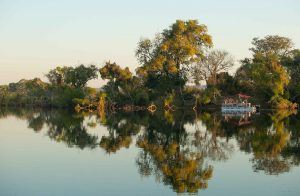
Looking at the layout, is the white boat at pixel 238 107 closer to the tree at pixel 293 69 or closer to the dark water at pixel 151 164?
the tree at pixel 293 69

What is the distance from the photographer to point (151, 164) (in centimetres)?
1900

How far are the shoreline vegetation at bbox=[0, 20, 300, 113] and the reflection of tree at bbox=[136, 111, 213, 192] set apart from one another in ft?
148

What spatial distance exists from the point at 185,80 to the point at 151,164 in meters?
58.1

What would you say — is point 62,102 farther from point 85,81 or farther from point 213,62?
point 213,62

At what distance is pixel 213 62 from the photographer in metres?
82.4

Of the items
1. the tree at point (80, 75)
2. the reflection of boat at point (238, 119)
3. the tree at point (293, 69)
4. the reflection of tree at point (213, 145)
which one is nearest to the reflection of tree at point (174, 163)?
the reflection of tree at point (213, 145)

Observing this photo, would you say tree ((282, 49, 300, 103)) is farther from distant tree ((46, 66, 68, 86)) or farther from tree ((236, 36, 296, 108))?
distant tree ((46, 66, 68, 86))

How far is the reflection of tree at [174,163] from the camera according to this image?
50.6ft

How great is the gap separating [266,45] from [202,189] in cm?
8168

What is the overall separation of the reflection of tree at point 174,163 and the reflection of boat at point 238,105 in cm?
4034

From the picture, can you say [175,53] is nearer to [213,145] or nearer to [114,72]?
[114,72]

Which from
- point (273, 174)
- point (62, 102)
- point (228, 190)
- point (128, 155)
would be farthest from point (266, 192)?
point (62, 102)

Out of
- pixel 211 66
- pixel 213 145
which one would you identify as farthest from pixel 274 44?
pixel 213 145

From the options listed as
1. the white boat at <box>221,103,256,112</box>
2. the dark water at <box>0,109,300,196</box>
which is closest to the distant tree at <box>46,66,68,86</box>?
the white boat at <box>221,103,256,112</box>
